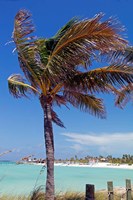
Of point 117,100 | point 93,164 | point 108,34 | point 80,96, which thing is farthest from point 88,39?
point 93,164

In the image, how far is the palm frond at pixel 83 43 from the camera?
10969mm

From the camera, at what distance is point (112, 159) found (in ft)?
333

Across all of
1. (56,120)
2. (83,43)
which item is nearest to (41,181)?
(56,120)

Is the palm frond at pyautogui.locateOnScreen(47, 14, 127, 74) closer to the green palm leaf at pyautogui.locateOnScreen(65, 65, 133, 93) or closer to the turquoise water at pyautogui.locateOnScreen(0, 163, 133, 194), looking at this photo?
the green palm leaf at pyautogui.locateOnScreen(65, 65, 133, 93)

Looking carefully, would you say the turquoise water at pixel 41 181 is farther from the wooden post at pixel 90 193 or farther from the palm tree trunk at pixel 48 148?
the wooden post at pixel 90 193

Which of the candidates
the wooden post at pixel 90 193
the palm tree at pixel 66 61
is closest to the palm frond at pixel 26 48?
the palm tree at pixel 66 61

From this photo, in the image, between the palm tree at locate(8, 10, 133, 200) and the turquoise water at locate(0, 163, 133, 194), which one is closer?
the palm tree at locate(8, 10, 133, 200)

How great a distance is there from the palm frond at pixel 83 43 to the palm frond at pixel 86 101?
2035 mm

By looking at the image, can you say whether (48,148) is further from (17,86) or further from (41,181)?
(41,181)

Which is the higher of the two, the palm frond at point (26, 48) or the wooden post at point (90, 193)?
the palm frond at point (26, 48)

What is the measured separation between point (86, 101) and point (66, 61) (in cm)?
300

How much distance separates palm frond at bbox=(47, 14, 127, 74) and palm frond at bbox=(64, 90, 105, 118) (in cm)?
204

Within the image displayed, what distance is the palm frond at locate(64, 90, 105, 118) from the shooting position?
1363 centimetres

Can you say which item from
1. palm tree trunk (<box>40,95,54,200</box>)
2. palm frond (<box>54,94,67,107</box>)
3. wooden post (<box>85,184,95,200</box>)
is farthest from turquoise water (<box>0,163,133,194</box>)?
palm frond (<box>54,94,67,107</box>)
